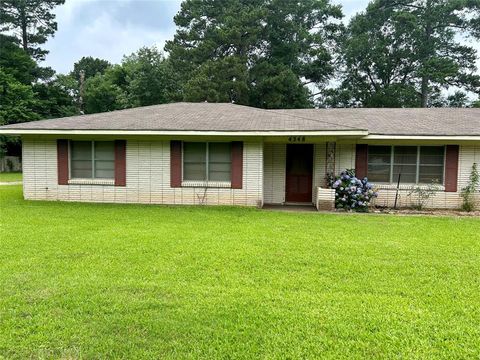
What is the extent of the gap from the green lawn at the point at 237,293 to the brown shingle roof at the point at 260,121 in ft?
12.9

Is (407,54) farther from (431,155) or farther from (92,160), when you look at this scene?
(92,160)

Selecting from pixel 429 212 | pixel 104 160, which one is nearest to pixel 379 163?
pixel 429 212

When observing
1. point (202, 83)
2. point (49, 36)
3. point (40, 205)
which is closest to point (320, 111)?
point (40, 205)

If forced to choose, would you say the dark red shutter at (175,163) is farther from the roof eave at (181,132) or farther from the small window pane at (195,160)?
the roof eave at (181,132)

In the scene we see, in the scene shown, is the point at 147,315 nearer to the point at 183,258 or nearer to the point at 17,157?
the point at 183,258

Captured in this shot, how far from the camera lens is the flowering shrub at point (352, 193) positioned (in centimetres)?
1030

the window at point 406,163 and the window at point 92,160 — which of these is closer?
the window at point 406,163

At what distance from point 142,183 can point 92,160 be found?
1.75m

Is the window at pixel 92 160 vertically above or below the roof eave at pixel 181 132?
below

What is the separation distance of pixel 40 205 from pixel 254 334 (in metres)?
9.27

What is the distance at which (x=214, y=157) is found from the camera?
1086cm

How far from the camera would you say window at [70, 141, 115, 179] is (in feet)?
36.7

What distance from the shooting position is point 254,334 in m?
3.10

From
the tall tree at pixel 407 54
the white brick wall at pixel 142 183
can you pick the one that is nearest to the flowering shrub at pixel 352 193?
the white brick wall at pixel 142 183
